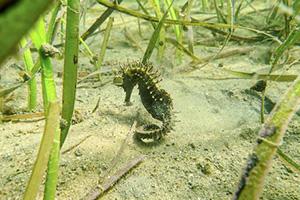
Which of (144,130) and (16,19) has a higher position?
(16,19)

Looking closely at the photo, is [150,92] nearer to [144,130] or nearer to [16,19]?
[144,130]

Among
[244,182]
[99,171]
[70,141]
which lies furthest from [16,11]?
[70,141]

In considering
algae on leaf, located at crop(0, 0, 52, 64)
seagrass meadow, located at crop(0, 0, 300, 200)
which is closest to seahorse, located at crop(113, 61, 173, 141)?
seagrass meadow, located at crop(0, 0, 300, 200)

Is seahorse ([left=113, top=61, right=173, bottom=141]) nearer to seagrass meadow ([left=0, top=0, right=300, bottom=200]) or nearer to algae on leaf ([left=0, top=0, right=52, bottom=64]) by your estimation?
seagrass meadow ([left=0, top=0, right=300, bottom=200])

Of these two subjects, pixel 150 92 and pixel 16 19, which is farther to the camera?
pixel 150 92

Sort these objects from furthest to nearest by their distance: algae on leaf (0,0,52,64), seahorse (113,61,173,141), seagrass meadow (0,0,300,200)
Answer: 1. seahorse (113,61,173,141)
2. seagrass meadow (0,0,300,200)
3. algae on leaf (0,0,52,64)

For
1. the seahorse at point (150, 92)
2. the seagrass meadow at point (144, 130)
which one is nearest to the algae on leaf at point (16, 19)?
the seagrass meadow at point (144, 130)

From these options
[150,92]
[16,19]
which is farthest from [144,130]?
[16,19]

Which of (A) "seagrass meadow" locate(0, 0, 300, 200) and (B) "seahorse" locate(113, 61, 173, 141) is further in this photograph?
(B) "seahorse" locate(113, 61, 173, 141)

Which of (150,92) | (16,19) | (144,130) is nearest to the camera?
(16,19)

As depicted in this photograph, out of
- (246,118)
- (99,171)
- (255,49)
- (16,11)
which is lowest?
(99,171)

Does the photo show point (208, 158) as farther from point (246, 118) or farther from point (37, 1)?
point (37, 1)
